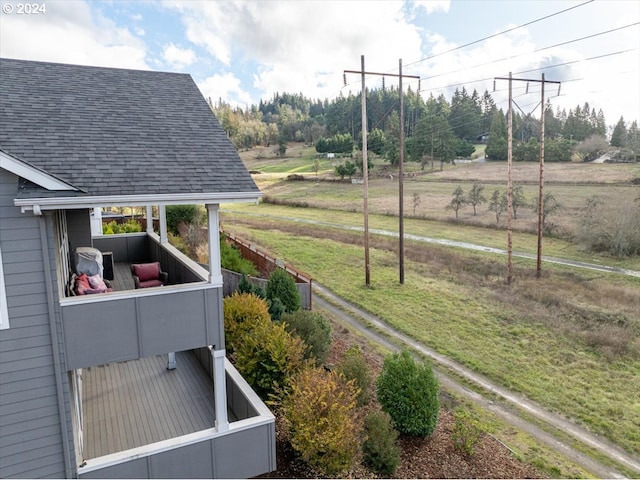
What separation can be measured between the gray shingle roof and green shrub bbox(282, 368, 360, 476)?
4123mm

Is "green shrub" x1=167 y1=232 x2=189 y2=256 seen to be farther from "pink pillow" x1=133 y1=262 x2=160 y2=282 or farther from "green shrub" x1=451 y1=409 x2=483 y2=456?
"green shrub" x1=451 y1=409 x2=483 y2=456

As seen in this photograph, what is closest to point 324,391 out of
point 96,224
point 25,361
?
point 25,361

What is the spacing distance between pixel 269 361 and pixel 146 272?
4.66 meters

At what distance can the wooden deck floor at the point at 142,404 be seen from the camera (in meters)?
7.75

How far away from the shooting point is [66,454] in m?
6.21

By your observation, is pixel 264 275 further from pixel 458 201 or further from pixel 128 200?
pixel 458 201

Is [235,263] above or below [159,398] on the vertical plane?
above

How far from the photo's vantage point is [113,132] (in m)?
7.68

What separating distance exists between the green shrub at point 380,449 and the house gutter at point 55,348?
532 cm

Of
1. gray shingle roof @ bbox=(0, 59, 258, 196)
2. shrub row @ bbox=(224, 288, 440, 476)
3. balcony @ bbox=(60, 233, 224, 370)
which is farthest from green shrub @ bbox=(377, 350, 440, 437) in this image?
gray shingle roof @ bbox=(0, 59, 258, 196)

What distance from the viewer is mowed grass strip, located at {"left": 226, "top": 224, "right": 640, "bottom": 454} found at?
12.1m

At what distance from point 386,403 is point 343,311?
359 inches

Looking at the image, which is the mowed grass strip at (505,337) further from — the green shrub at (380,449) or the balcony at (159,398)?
the balcony at (159,398)

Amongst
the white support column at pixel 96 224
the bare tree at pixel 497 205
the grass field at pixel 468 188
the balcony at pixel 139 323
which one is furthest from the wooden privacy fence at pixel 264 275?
the bare tree at pixel 497 205
